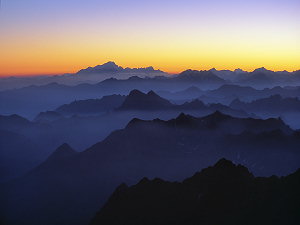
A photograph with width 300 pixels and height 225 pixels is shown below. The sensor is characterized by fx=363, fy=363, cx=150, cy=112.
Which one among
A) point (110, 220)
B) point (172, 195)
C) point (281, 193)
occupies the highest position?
point (281, 193)

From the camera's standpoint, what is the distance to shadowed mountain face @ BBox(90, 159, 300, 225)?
15675 centimetres

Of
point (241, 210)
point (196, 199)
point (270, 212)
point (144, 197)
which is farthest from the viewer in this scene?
point (144, 197)

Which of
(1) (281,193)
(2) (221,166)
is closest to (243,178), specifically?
(2) (221,166)

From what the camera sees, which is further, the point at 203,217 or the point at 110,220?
the point at 110,220

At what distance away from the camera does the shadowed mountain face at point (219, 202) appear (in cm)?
15675

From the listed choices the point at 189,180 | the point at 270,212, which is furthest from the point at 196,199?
the point at 270,212

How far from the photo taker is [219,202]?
6988 inches

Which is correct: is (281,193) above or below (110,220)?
above

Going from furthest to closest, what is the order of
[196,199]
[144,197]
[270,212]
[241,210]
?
1. [144,197]
2. [196,199]
3. [241,210]
4. [270,212]

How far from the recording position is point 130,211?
7628 inches

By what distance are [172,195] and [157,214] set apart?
43.2 ft

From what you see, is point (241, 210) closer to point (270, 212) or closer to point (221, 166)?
point (270, 212)

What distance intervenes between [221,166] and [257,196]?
89.7ft

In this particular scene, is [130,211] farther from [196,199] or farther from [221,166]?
[221,166]
